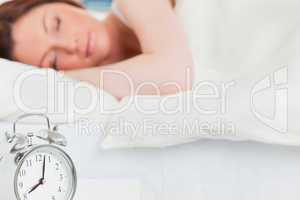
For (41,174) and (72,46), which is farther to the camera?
(72,46)

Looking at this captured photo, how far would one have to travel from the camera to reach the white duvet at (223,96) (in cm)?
109

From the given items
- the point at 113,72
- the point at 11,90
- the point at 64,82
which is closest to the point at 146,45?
the point at 113,72

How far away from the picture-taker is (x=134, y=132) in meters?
1.12

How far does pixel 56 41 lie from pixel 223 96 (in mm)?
416

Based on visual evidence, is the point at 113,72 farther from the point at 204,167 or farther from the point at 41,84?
the point at 204,167

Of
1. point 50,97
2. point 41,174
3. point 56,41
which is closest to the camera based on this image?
point 41,174

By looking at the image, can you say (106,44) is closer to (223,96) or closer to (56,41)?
(56,41)

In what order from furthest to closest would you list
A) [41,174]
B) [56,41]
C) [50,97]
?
[56,41]
[50,97]
[41,174]

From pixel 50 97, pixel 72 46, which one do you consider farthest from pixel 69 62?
pixel 50 97

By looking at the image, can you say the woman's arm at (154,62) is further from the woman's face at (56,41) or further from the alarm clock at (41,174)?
the alarm clock at (41,174)

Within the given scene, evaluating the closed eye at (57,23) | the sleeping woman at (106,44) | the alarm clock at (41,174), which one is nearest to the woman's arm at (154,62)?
the sleeping woman at (106,44)

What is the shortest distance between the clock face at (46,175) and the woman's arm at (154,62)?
0.23 metres

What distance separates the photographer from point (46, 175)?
106 centimetres

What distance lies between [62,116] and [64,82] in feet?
0.26
